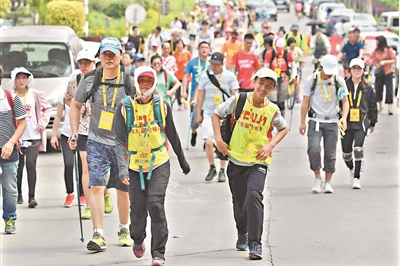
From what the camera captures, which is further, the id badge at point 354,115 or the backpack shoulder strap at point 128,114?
the id badge at point 354,115

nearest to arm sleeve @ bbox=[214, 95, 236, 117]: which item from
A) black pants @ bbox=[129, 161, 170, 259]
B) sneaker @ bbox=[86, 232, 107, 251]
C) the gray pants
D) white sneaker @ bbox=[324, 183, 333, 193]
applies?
black pants @ bbox=[129, 161, 170, 259]

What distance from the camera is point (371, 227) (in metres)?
10.1

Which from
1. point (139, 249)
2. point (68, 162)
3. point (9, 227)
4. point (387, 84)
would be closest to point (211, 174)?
point (68, 162)

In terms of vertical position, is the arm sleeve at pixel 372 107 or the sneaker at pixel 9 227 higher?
the arm sleeve at pixel 372 107

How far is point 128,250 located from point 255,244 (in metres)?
1.19

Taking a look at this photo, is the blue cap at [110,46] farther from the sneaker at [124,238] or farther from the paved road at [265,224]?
the paved road at [265,224]

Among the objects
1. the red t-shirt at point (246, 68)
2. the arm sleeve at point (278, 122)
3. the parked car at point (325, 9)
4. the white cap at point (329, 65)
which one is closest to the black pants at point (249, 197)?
the arm sleeve at point (278, 122)

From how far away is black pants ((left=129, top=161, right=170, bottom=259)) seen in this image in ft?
26.7

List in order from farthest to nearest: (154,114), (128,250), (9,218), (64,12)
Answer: (64,12) → (9,218) → (128,250) → (154,114)

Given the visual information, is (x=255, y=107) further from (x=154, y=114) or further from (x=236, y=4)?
(x=236, y=4)

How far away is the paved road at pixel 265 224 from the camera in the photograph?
8.75 metres

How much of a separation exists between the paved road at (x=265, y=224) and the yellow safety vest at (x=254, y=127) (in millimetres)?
905

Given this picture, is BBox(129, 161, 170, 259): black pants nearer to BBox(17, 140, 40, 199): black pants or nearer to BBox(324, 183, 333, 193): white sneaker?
BBox(17, 140, 40, 199): black pants

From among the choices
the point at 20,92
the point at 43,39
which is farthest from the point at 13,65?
the point at 20,92
